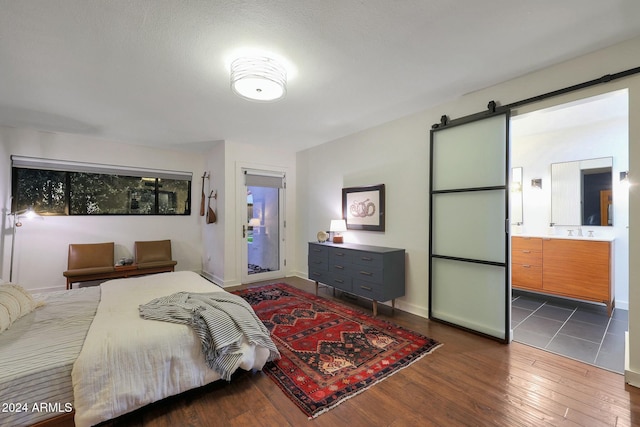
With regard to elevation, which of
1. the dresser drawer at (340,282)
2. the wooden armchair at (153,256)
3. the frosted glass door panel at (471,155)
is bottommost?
the dresser drawer at (340,282)

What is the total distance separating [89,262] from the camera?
168 inches

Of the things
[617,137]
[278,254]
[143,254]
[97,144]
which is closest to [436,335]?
[278,254]

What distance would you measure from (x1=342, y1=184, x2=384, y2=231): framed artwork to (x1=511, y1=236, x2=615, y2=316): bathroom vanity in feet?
7.16

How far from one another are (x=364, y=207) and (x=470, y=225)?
1493mm

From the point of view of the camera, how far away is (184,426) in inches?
62.2

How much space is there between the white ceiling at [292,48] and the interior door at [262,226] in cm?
183

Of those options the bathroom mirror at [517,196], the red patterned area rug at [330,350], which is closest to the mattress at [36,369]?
the red patterned area rug at [330,350]

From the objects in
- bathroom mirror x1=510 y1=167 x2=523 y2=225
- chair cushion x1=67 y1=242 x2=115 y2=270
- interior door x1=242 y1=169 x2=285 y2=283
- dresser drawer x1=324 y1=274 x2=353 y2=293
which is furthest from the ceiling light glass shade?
bathroom mirror x1=510 y1=167 x2=523 y2=225

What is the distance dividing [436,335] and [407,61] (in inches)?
103

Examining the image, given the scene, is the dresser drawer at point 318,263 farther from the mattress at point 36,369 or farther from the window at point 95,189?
the window at point 95,189

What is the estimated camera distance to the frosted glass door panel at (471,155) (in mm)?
2645

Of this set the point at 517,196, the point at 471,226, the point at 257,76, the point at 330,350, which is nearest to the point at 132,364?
the point at 330,350

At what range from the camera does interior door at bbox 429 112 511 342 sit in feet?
8.61

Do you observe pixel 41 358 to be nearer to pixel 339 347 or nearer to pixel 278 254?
pixel 339 347
